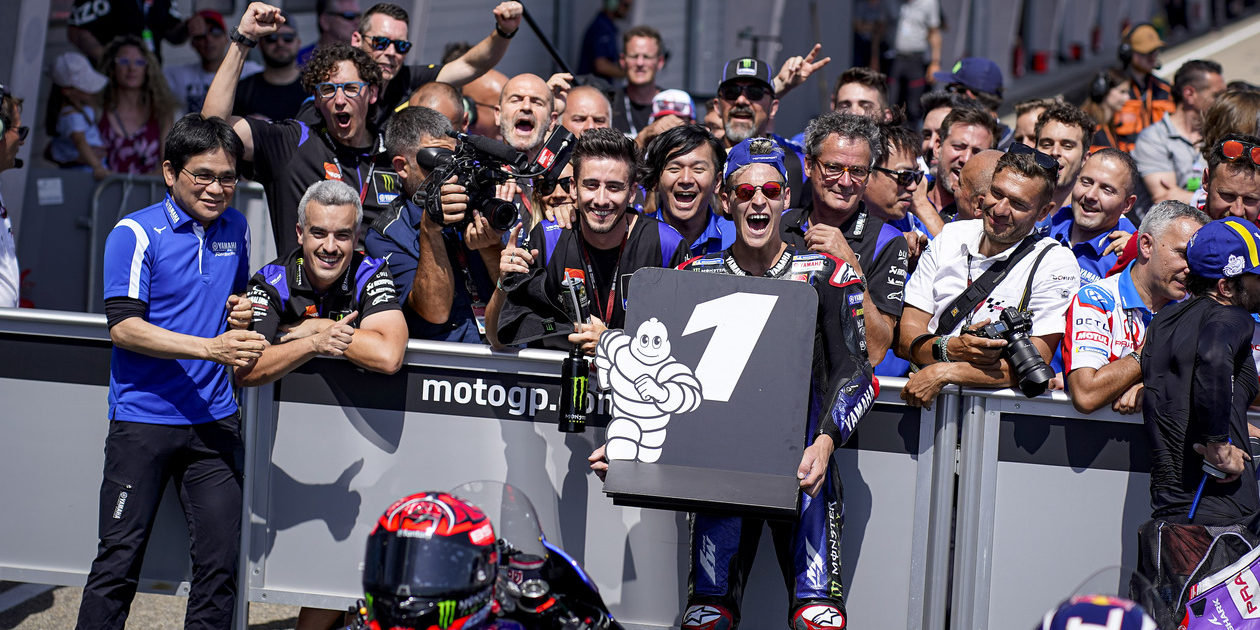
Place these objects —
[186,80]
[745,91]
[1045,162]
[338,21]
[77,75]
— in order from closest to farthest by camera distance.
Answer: [1045,162]
[745,91]
[77,75]
[338,21]
[186,80]

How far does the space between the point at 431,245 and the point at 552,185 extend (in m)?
0.56

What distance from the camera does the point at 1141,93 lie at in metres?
10.4

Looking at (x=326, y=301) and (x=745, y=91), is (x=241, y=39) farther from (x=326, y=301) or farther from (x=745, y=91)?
(x=745, y=91)

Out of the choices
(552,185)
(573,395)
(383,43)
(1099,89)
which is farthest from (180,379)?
(1099,89)

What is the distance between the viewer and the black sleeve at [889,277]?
5367mm

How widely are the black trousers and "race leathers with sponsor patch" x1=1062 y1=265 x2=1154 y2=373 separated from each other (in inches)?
130

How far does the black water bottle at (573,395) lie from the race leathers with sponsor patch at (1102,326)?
1834 mm

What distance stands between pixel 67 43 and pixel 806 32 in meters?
10.4

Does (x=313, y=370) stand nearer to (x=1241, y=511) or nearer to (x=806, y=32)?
(x=1241, y=511)

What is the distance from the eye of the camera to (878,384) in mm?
4770

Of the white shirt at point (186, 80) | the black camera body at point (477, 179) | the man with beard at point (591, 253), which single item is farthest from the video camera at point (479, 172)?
the white shirt at point (186, 80)

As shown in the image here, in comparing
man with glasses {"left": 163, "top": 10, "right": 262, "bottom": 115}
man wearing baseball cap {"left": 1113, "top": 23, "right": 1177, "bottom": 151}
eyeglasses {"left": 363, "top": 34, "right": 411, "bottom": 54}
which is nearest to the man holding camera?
eyeglasses {"left": 363, "top": 34, "right": 411, "bottom": 54}

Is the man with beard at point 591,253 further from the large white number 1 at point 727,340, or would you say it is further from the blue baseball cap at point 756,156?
the large white number 1 at point 727,340

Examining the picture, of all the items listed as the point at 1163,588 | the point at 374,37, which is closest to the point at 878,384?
the point at 1163,588
